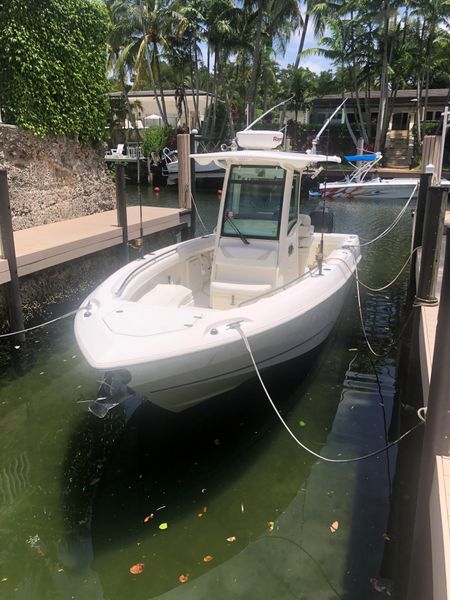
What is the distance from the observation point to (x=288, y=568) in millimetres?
3285

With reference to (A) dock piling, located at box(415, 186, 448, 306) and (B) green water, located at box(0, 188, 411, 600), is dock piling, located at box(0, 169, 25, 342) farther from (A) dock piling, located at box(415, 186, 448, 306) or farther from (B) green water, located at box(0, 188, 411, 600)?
(A) dock piling, located at box(415, 186, 448, 306)

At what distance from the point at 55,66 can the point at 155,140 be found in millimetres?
21269

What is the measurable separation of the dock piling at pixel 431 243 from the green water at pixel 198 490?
118cm

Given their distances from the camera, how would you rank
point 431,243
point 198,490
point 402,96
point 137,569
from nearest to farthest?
point 137,569
point 198,490
point 431,243
point 402,96

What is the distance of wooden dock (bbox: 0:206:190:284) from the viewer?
6.52 meters

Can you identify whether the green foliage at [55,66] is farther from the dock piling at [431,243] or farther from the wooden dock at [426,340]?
the wooden dock at [426,340]

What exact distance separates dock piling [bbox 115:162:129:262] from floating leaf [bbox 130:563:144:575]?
558 cm

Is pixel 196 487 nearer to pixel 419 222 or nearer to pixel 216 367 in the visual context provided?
pixel 216 367

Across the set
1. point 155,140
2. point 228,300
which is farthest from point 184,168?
point 155,140

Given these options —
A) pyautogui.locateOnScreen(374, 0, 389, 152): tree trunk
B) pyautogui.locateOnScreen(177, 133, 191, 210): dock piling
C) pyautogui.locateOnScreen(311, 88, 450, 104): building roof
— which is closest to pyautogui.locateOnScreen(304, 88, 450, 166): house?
pyautogui.locateOnScreen(311, 88, 450, 104): building roof

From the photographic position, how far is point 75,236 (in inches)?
301

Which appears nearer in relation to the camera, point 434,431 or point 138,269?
point 434,431

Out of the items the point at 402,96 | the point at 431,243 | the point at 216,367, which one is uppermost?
the point at 402,96

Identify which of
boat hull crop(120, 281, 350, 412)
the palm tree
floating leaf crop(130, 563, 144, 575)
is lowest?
floating leaf crop(130, 563, 144, 575)
